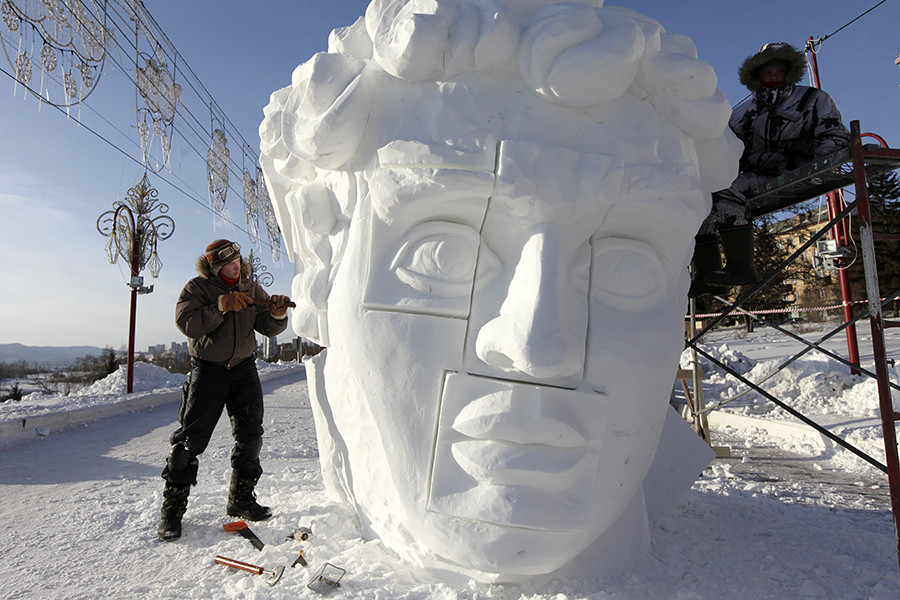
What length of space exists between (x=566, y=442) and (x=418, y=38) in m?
1.51

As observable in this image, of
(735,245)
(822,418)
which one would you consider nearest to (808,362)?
(822,418)

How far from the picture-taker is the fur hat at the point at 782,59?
3846 millimetres

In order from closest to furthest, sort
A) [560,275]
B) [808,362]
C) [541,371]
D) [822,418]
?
1. [541,371]
2. [560,275]
3. [822,418]
4. [808,362]

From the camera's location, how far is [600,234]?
2080 millimetres

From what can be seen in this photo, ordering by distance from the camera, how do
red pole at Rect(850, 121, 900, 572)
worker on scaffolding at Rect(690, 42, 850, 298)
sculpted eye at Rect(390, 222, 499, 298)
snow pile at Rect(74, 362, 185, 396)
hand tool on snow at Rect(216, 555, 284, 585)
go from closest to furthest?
1. sculpted eye at Rect(390, 222, 499, 298)
2. hand tool on snow at Rect(216, 555, 284, 585)
3. red pole at Rect(850, 121, 900, 572)
4. worker on scaffolding at Rect(690, 42, 850, 298)
5. snow pile at Rect(74, 362, 185, 396)

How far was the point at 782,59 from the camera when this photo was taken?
3840mm

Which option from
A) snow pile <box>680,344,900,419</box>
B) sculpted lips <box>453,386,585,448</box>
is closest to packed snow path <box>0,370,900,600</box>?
sculpted lips <box>453,386,585,448</box>

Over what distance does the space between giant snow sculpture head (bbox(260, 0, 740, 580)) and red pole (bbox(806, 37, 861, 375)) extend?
607 centimetres

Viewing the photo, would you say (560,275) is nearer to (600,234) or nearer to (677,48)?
(600,234)

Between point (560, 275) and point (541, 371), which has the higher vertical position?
point (560, 275)

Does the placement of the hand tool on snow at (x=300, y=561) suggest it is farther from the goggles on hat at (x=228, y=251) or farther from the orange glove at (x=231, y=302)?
the goggles on hat at (x=228, y=251)

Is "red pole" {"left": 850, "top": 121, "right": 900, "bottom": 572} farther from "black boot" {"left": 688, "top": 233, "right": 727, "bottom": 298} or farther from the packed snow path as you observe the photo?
"black boot" {"left": 688, "top": 233, "right": 727, "bottom": 298}

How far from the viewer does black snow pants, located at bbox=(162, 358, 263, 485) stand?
2.89m

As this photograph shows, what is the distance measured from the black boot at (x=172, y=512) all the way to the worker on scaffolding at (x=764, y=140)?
361cm
